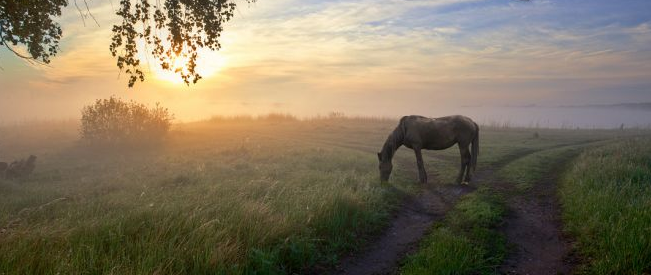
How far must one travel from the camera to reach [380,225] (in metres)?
10.1

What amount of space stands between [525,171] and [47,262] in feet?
52.5

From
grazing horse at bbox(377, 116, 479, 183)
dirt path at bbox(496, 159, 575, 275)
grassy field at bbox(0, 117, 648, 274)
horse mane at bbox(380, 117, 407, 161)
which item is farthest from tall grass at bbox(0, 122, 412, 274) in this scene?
dirt path at bbox(496, 159, 575, 275)

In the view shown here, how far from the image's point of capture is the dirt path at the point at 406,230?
307 inches

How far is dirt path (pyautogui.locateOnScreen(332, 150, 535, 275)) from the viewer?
7.79m

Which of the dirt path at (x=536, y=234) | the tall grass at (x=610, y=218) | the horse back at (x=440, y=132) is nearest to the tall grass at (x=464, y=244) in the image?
the dirt path at (x=536, y=234)

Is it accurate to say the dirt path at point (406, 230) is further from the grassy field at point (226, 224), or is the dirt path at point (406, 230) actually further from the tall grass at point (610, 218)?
the tall grass at point (610, 218)

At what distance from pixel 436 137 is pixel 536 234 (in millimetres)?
6748

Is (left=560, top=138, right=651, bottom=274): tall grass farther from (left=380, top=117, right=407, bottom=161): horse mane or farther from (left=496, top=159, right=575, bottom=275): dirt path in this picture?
(left=380, top=117, right=407, bottom=161): horse mane

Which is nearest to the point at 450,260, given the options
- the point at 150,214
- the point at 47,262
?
→ the point at 150,214

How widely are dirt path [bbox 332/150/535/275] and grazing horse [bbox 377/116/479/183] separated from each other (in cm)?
97

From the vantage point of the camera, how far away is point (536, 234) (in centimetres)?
903

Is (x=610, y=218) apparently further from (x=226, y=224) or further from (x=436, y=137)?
(x=226, y=224)

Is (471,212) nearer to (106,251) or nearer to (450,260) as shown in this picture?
(450,260)

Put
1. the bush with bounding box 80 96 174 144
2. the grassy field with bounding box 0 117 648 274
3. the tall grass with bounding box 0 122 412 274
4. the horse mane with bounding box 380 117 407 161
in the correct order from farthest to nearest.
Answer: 1. the bush with bounding box 80 96 174 144
2. the horse mane with bounding box 380 117 407 161
3. the grassy field with bounding box 0 117 648 274
4. the tall grass with bounding box 0 122 412 274
